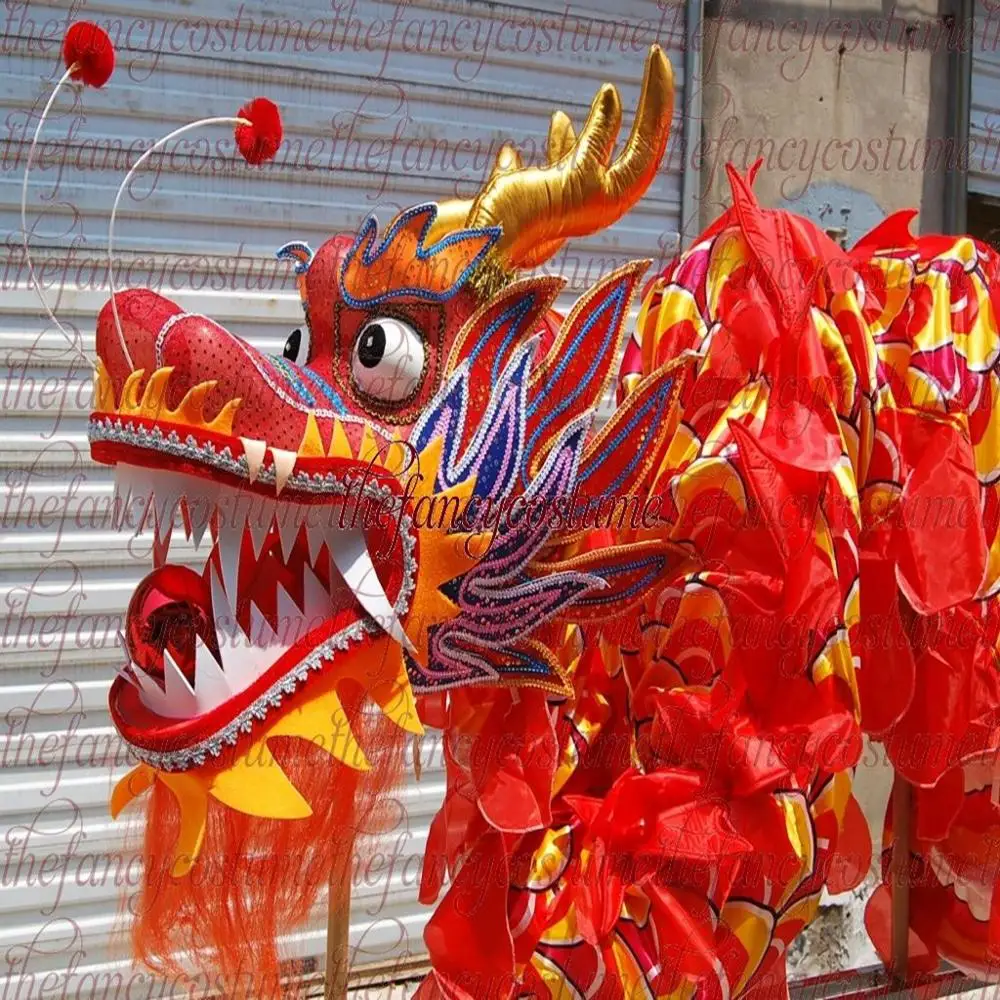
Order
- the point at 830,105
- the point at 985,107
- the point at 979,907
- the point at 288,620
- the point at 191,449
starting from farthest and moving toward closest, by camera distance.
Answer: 1. the point at 985,107
2. the point at 830,105
3. the point at 979,907
4. the point at 288,620
5. the point at 191,449

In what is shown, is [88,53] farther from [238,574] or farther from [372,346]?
[238,574]

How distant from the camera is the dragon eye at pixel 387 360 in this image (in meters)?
1.48

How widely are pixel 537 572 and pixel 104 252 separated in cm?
164

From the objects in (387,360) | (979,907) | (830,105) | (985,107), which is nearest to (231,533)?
(387,360)

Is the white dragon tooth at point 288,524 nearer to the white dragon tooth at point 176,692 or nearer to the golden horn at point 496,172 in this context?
the white dragon tooth at point 176,692

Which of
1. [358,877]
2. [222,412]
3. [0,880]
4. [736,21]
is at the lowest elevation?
[0,880]

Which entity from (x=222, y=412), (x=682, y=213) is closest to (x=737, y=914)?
(x=222, y=412)

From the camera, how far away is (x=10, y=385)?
108 inches

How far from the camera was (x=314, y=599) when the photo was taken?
58.0 inches

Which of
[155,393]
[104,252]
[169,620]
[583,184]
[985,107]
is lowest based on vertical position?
[169,620]

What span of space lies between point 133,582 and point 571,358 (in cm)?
160

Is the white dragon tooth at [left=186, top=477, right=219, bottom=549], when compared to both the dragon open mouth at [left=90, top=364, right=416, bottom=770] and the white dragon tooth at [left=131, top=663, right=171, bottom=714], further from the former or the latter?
the white dragon tooth at [left=131, top=663, right=171, bottom=714]

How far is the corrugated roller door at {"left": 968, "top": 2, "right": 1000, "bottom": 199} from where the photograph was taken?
3848mm

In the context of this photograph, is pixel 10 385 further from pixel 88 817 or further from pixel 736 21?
pixel 736 21
